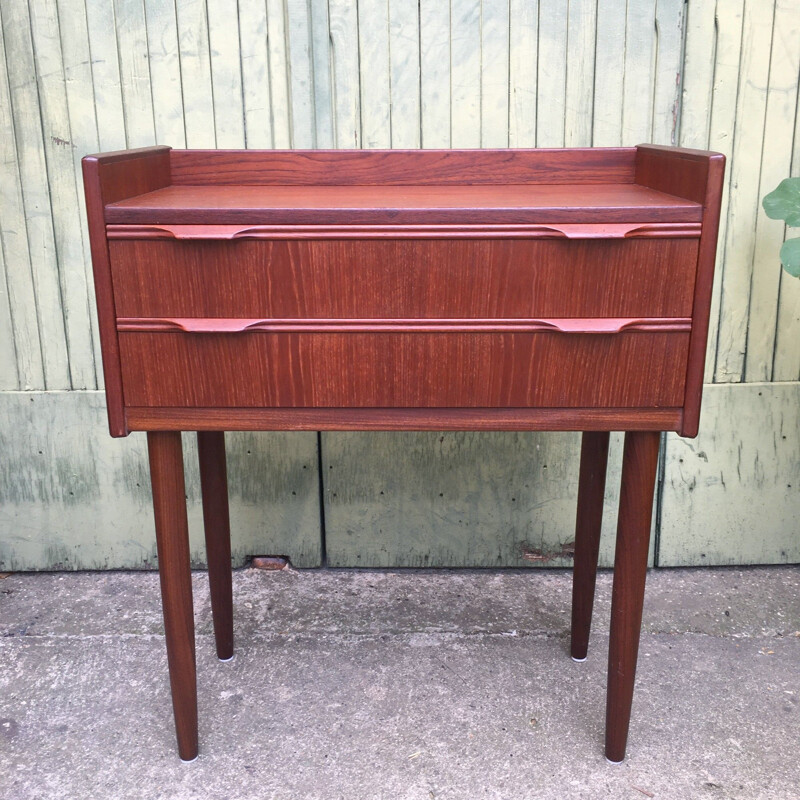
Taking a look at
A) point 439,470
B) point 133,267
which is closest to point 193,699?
point 133,267

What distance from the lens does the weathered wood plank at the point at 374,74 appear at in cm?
197

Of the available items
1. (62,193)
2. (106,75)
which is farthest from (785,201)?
(62,193)

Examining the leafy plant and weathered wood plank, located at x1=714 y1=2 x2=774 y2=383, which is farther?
weathered wood plank, located at x1=714 y1=2 x2=774 y2=383

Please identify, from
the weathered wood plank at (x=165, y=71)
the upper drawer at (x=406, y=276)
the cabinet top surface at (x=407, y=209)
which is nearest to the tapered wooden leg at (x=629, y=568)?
the upper drawer at (x=406, y=276)

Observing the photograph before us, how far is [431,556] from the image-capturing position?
230 centimetres

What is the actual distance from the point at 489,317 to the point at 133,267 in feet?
1.75

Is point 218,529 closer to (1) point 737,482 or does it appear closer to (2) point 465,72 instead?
(2) point 465,72

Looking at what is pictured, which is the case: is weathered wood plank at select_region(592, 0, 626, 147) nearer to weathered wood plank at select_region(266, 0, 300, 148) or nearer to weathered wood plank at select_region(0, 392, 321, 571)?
weathered wood plank at select_region(266, 0, 300, 148)

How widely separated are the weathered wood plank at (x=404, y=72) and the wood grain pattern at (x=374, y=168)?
0.38 meters

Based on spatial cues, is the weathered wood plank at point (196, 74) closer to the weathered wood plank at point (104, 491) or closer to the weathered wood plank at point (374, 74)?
the weathered wood plank at point (374, 74)

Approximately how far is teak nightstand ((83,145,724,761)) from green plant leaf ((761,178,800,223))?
2.08 feet

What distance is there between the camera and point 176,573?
4.74ft

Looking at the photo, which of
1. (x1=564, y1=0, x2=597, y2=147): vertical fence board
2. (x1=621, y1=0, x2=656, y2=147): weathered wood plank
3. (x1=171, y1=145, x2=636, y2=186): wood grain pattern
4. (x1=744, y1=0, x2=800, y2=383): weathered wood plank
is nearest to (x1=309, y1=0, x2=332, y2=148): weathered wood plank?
(x1=171, y1=145, x2=636, y2=186): wood grain pattern

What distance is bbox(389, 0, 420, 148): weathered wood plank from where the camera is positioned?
1972 mm
